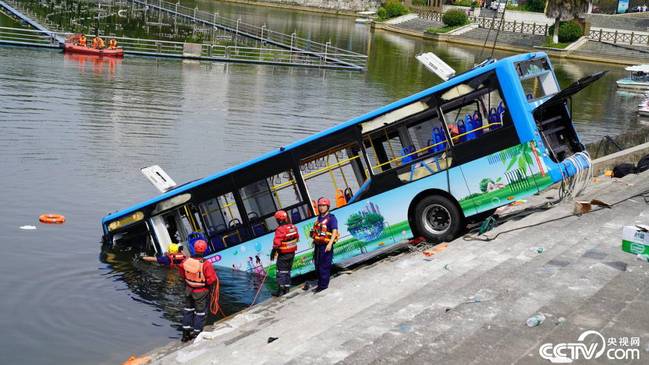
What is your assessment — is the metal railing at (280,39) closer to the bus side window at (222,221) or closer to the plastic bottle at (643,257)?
the bus side window at (222,221)

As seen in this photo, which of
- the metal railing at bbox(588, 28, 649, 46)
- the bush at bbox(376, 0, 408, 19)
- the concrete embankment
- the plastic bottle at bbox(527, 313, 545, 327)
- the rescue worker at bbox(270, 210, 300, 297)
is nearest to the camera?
the concrete embankment

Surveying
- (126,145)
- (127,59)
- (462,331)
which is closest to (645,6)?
(127,59)

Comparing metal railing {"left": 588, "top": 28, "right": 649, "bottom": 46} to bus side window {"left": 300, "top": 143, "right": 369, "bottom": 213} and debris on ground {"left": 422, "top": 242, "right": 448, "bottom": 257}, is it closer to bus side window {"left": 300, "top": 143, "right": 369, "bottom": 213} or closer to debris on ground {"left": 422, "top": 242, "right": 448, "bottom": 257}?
bus side window {"left": 300, "top": 143, "right": 369, "bottom": 213}

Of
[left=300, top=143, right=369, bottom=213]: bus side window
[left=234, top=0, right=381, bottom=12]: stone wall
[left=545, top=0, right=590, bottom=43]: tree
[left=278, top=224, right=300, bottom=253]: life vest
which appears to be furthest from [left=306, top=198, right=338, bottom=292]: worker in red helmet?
[left=234, top=0, right=381, bottom=12]: stone wall

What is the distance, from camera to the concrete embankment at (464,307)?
39.3 ft

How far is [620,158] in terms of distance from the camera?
2617 cm

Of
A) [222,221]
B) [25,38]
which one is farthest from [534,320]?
[25,38]

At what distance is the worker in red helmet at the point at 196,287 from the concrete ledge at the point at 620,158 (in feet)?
44.6

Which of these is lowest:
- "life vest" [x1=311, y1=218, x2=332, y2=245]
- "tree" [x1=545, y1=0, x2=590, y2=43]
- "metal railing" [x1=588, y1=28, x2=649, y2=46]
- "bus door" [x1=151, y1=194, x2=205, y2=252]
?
"bus door" [x1=151, y1=194, x2=205, y2=252]

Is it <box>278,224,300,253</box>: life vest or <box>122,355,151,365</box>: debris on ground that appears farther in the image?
<box>278,224,300,253</box>: life vest

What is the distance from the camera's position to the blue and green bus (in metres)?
17.6

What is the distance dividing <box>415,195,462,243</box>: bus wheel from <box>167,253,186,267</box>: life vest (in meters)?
4.85

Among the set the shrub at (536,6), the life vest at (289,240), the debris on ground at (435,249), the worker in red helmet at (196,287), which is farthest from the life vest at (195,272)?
the shrub at (536,6)

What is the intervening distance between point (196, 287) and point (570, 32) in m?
79.0
